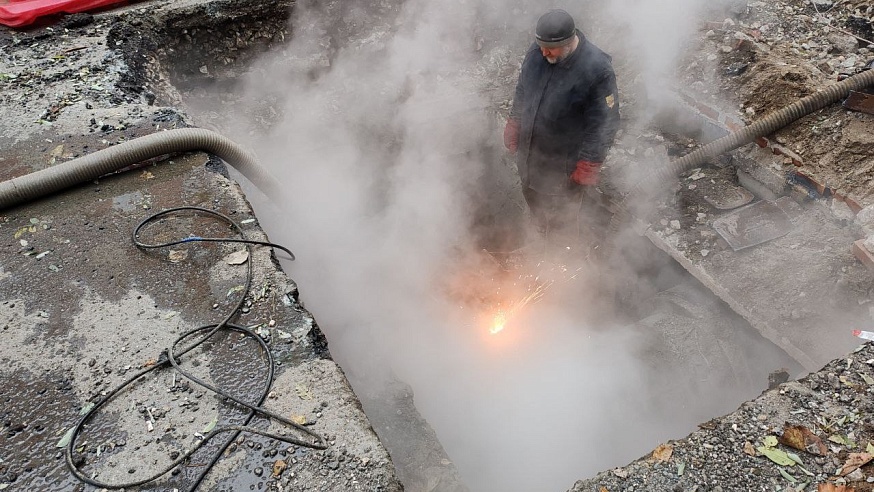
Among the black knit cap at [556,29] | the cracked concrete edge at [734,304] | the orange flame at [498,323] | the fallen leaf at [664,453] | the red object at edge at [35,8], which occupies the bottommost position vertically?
the orange flame at [498,323]

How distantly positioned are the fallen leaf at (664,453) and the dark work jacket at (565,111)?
2.48 meters

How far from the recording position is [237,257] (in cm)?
329

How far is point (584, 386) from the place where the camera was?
4.79 metres

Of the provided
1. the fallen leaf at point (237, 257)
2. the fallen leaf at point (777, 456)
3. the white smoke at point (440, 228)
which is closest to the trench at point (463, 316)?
the white smoke at point (440, 228)

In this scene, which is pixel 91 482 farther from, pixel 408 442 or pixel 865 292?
pixel 865 292

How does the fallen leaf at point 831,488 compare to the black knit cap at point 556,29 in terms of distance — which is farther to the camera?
the black knit cap at point 556,29

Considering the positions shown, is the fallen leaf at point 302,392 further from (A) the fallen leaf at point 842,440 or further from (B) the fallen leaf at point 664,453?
(A) the fallen leaf at point 842,440

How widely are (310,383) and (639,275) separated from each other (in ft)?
12.3

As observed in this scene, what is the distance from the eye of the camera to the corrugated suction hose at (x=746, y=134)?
4453mm

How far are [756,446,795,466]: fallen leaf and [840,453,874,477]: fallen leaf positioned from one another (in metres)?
0.21

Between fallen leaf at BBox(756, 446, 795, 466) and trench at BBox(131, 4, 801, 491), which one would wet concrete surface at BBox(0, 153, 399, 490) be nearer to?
trench at BBox(131, 4, 801, 491)

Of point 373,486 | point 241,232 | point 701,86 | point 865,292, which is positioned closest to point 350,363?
point 241,232

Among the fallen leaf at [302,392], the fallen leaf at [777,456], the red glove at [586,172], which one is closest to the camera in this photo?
the fallen leaf at [777,456]

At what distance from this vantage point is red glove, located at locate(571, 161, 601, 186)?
13.9 ft
